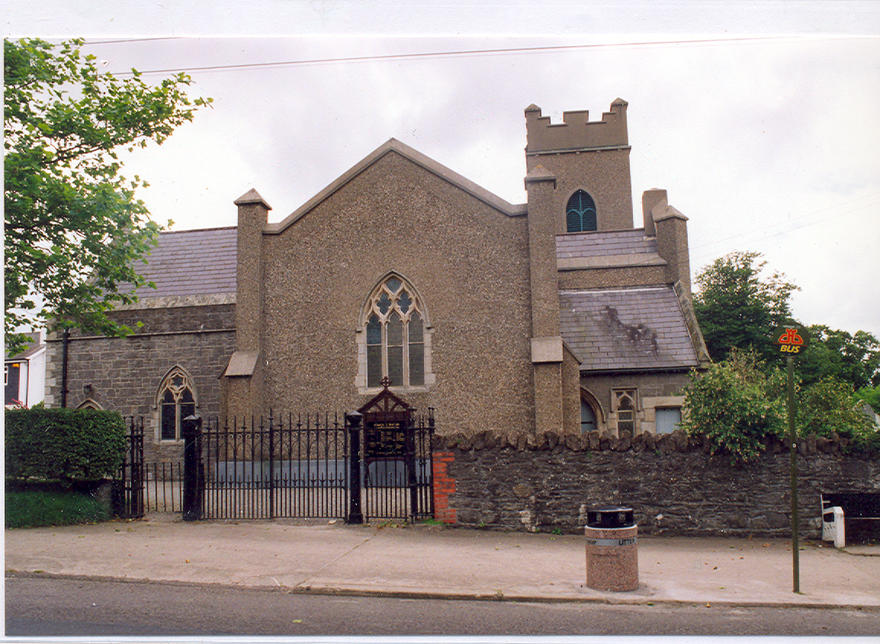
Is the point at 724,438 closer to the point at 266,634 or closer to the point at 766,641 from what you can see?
the point at 766,641

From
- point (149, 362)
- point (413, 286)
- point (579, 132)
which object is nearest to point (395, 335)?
point (413, 286)

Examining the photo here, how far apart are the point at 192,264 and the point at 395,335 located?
32.1 ft

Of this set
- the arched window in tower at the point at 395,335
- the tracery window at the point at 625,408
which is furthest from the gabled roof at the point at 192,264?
the tracery window at the point at 625,408

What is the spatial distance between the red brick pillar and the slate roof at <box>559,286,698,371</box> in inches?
341

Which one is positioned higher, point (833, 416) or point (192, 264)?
point (192, 264)

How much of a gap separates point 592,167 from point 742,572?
2798cm

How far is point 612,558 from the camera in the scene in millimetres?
8430

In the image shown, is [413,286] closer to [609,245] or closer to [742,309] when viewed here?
[609,245]

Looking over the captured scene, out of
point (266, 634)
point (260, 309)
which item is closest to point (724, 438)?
point (266, 634)

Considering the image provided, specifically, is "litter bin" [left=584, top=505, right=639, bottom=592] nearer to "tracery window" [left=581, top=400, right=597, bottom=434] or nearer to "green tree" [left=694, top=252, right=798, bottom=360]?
"tracery window" [left=581, top=400, right=597, bottom=434]

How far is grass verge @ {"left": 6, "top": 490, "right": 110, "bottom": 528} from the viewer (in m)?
12.4

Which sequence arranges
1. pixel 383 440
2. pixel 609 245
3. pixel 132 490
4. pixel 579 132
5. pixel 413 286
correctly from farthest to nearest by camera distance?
1. pixel 579 132
2. pixel 609 245
3. pixel 413 286
4. pixel 383 440
5. pixel 132 490

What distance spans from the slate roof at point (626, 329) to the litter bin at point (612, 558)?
11.7 m

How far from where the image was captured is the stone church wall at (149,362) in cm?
2253
